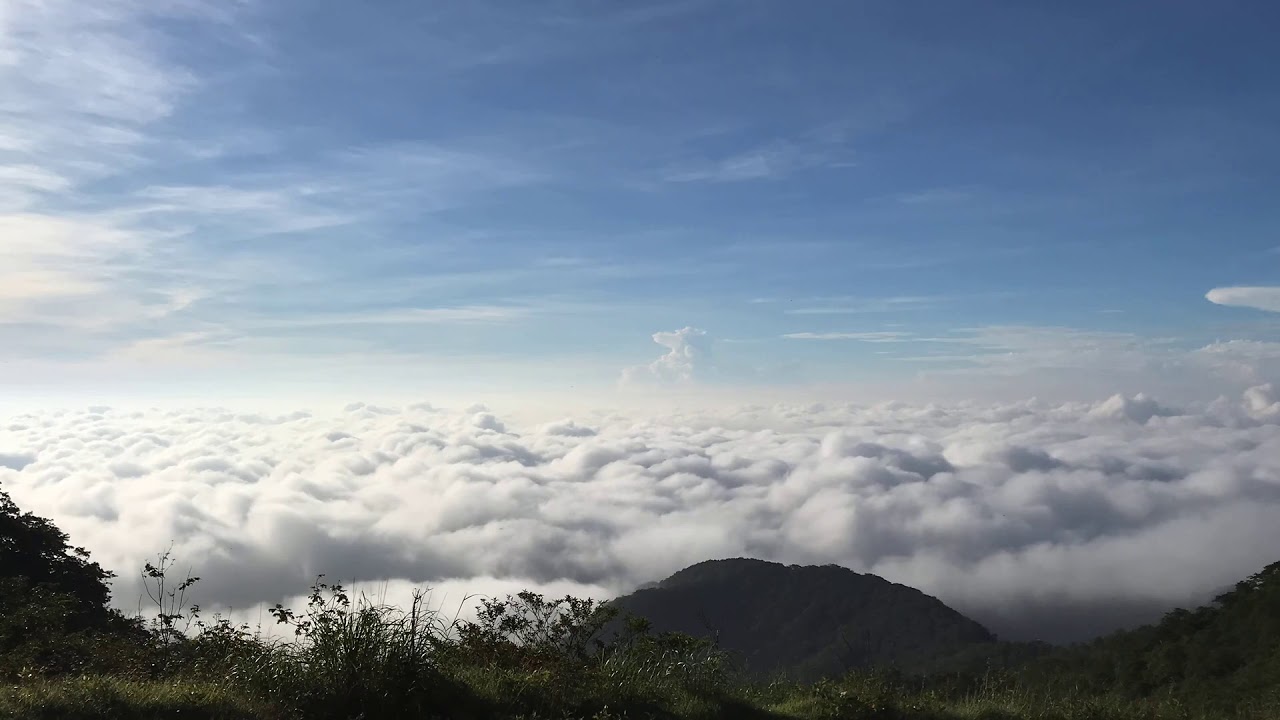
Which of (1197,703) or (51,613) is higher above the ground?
(51,613)

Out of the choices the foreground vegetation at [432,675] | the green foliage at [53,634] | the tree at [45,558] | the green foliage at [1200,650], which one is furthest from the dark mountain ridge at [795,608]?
the foreground vegetation at [432,675]

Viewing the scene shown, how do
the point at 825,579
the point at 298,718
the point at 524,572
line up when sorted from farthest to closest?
the point at 524,572, the point at 825,579, the point at 298,718

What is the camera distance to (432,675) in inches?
299

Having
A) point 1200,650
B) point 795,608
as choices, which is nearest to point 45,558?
point 1200,650

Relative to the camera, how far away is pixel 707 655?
9695mm

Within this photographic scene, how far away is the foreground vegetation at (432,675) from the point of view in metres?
7.15

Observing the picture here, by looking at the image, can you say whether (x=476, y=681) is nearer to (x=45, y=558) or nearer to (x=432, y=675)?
(x=432, y=675)

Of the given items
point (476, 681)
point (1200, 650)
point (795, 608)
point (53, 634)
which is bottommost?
point (795, 608)

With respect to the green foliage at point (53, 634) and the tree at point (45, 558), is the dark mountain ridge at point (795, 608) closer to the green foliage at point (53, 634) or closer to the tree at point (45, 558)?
the tree at point (45, 558)

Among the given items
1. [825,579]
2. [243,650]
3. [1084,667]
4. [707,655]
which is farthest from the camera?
[825,579]

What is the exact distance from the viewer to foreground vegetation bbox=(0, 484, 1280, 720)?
715 centimetres

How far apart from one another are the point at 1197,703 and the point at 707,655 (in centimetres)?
585

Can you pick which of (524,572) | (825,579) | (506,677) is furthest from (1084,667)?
(524,572)

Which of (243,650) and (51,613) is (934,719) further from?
(51,613)
